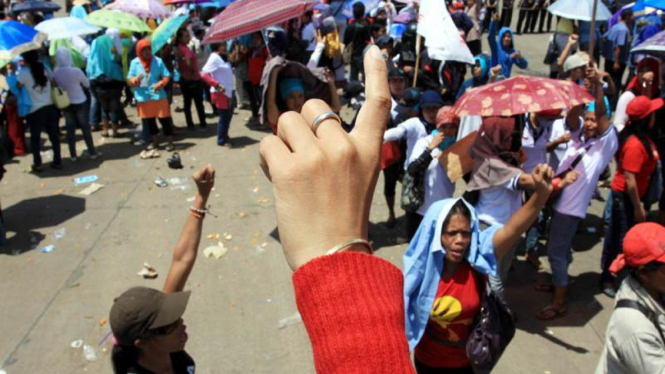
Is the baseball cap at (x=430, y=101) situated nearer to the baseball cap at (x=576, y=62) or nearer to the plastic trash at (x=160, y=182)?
the baseball cap at (x=576, y=62)

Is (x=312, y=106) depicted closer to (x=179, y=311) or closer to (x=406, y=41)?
(x=179, y=311)

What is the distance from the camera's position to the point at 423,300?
11.3ft

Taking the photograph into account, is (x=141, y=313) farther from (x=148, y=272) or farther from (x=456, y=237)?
(x=148, y=272)

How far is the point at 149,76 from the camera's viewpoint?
372 inches

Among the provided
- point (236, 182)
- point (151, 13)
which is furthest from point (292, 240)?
point (151, 13)

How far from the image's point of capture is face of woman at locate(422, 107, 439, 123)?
593cm

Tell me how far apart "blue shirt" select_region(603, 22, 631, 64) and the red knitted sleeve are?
Result: 1205 centimetres

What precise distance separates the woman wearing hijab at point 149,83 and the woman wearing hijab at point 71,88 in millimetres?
797

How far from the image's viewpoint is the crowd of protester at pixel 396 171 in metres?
1.17

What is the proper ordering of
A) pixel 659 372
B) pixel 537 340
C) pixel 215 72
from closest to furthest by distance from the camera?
1. pixel 659 372
2. pixel 537 340
3. pixel 215 72

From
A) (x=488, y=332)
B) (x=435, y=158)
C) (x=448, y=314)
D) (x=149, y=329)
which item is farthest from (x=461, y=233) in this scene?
(x=435, y=158)

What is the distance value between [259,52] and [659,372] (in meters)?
9.34

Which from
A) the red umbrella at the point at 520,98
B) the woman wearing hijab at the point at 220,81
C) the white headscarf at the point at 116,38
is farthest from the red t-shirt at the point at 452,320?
the white headscarf at the point at 116,38

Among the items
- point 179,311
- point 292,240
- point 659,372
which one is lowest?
point 659,372
